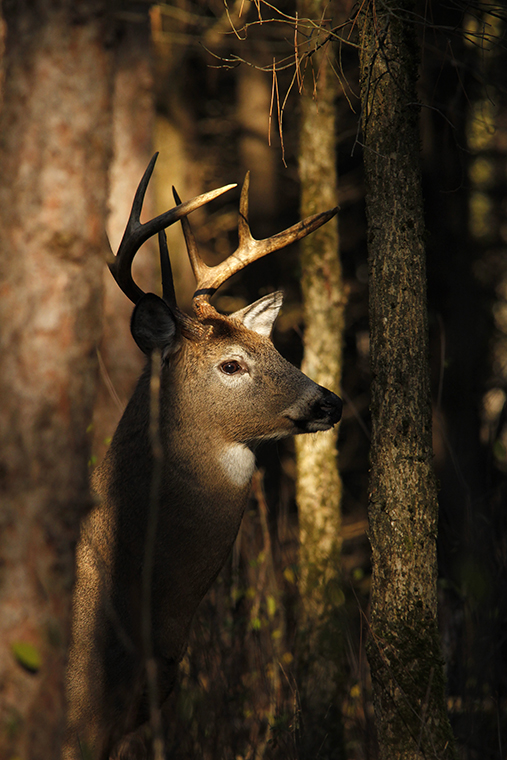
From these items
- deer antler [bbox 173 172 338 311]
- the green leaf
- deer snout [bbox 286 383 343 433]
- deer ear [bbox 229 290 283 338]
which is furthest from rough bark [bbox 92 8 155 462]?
the green leaf

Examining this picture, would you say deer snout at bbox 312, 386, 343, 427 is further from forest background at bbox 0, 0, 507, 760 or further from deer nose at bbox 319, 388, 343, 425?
forest background at bbox 0, 0, 507, 760

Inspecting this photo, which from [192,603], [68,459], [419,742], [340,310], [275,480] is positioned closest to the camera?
[68,459]

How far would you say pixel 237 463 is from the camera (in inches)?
175

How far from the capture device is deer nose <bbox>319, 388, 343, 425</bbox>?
14.5 feet

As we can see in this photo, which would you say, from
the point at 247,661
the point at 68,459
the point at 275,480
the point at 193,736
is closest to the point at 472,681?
the point at 247,661

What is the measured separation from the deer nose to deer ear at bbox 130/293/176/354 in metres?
0.98

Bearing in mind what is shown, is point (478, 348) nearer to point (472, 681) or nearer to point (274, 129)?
point (472, 681)

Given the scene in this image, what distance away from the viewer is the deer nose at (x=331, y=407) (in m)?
4.41

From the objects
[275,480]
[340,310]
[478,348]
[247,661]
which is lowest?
[275,480]

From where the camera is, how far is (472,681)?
5246 millimetres

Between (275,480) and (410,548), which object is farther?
(275,480)

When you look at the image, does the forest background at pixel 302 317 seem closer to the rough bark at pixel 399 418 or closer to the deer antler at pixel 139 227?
the rough bark at pixel 399 418

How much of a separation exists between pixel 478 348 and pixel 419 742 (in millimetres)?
6028

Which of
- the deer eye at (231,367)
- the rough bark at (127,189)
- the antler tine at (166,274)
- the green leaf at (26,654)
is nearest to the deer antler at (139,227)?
the antler tine at (166,274)
